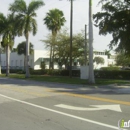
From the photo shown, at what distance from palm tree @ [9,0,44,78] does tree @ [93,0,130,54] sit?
11.3 metres

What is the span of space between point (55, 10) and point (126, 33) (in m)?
25.5

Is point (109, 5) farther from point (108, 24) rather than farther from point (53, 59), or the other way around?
point (53, 59)

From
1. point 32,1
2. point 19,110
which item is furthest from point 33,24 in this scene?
point 19,110

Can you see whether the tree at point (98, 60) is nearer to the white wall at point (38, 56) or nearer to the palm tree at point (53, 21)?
the white wall at point (38, 56)

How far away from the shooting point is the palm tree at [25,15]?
1389 inches

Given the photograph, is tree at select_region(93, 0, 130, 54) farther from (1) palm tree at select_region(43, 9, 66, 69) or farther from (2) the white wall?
(2) the white wall

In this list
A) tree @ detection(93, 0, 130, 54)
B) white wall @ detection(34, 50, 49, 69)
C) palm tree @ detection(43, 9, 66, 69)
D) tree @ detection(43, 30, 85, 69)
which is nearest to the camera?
tree @ detection(93, 0, 130, 54)

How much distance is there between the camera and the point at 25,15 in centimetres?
3569

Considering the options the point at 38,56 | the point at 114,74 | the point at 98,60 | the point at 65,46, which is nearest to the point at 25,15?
the point at 65,46

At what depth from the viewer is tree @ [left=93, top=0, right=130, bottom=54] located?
26.1 m

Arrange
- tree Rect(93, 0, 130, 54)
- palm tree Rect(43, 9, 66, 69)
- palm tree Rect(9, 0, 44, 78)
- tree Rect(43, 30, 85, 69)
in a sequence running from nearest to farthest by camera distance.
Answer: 1. tree Rect(93, 0, 130, 54)
2. palm tree Rect(9, 0, 44, 78)
3. tree Rect(43, 30, 85, 69)
4. palm tree Rect(43, 9, 66, 69)

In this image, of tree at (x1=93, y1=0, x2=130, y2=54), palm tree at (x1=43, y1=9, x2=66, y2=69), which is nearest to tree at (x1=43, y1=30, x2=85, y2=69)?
palm tree at (x1=43, y1=9, x2=66, y2=69)

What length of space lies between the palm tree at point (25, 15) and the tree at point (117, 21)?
37.1ft

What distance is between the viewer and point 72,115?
8.55m
